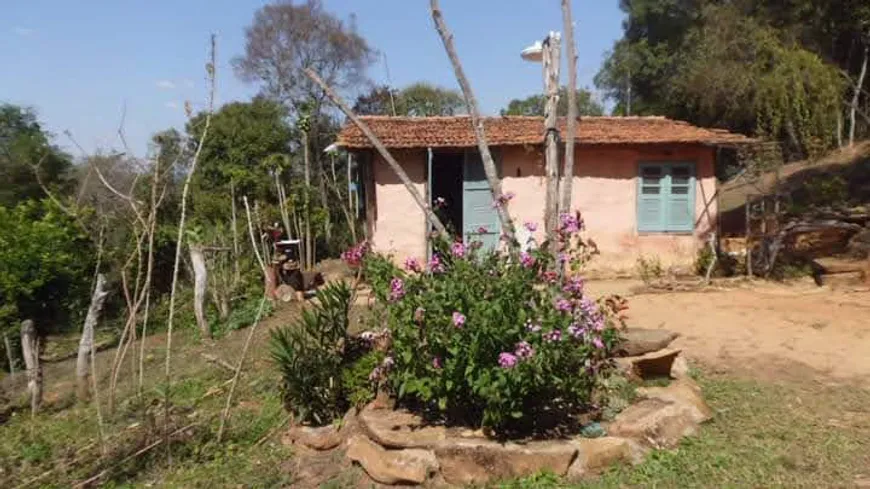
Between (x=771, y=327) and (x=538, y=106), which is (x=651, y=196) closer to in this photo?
(x=771, y=327)

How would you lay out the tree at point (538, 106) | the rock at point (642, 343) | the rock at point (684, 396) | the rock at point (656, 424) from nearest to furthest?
the rock at point (656, 424), the rock at point (684, 396), the rock at point (642, 343), the tree at point (538, 106)

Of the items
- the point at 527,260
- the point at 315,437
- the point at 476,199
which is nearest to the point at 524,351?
the point at 527,260

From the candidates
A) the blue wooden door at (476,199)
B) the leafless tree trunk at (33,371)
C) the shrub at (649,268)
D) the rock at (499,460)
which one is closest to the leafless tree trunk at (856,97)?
the shrub at (649,268)

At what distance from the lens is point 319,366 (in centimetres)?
460

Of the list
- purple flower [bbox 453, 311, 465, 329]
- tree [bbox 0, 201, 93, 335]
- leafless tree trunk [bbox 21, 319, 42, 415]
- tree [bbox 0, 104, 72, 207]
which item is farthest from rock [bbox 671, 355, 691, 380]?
tree [bbox 0, 104, 72, 207]

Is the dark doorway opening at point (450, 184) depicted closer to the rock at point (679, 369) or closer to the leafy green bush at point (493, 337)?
the rock at point (679, 369)

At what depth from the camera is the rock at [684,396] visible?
4328 millimetres

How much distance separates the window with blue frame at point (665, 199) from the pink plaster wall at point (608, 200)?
11cm

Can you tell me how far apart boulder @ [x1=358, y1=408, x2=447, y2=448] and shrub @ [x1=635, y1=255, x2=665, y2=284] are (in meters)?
6.78

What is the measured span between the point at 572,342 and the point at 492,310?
1.80 ft

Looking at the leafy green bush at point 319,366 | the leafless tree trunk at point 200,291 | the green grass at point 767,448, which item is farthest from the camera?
the leafless tree trunk at point 200,291

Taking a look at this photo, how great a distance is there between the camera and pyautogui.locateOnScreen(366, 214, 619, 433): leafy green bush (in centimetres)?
363

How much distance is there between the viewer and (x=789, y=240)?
34.6 feet

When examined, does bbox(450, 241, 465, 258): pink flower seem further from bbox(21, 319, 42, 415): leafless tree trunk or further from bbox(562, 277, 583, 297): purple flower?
bbox(21, 319, 42, 415): leafless tree trunk
